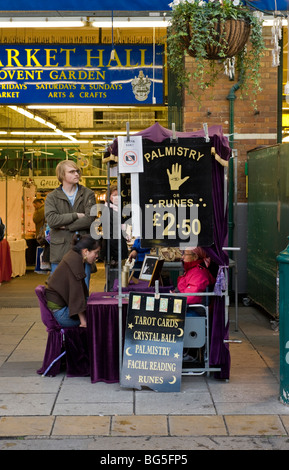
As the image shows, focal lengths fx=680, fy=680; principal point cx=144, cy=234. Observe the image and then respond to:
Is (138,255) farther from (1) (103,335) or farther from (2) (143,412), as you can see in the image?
(2) (143,412)

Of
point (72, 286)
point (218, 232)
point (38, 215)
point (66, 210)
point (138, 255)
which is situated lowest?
point (72, 286)

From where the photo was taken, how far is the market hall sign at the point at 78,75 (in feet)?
35.6

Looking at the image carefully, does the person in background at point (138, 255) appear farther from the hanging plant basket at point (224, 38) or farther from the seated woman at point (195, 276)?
the hanging plant basket at point (224, 38)

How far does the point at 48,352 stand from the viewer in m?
6.92

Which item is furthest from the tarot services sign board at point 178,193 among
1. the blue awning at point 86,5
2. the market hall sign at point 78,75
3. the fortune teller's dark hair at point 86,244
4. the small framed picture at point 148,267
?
the market hall sign at point 78,75

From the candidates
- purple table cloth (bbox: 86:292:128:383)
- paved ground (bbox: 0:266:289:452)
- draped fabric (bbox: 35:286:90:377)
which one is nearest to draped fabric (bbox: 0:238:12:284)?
paved ground (bbox: 0:266:289:452)

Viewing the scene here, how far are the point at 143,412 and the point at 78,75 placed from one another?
6.56 m

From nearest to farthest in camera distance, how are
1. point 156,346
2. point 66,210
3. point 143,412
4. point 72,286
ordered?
1. point 143,412
2. point 156,346
3. point 72,286
4. point 66,210

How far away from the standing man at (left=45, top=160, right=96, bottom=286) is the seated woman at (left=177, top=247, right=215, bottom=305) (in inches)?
57.2

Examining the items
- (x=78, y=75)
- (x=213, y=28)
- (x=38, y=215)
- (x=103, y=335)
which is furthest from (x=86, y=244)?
(x=38, y=215)

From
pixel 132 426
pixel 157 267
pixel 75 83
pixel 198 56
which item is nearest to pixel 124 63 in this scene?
pixel 75 83

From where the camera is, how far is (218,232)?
6.65 metres

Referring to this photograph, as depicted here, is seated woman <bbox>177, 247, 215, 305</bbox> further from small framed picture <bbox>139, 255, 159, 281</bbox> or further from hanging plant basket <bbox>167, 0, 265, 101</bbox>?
hanging plant basket <bbox>167, 0, 265, 101</bbox>

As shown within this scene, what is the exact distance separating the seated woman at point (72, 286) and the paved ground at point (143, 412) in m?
0.63
